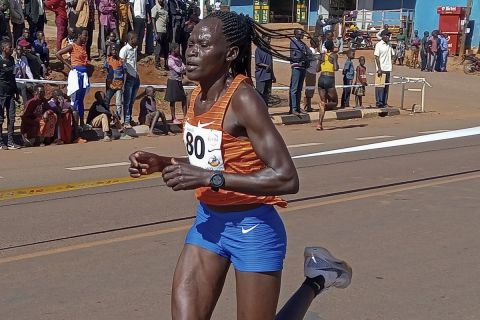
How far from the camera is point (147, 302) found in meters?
5.32

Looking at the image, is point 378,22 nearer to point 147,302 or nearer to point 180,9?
point 180,9

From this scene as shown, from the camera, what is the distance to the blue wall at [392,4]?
40.8 m

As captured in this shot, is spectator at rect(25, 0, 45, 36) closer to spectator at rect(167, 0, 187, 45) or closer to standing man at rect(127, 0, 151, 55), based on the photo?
standing man at rect(127, 0, 151, 55)

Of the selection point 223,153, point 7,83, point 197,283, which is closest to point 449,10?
point 7,83

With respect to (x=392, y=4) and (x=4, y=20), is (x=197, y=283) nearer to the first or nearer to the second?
(x=4, y=20)

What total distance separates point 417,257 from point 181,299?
3.55 metres

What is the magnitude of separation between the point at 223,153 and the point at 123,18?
17.4 meters

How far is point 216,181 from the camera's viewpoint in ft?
10.7

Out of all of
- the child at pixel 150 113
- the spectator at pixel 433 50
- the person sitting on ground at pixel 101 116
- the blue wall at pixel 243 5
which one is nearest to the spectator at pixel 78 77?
the person sitting on ground at pixel 101 116

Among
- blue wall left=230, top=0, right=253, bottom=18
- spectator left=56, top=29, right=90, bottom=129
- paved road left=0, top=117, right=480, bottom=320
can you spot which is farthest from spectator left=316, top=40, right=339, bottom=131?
blue wall left=230, top=0, right=253, bottom=18

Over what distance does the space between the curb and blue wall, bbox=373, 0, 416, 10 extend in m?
21.9

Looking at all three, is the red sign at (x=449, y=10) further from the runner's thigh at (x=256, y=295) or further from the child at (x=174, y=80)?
the runner's thigh at (x=256, y=295)

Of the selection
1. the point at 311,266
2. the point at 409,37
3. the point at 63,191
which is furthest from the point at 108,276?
the point at 409,37

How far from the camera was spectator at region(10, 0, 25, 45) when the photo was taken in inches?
688
